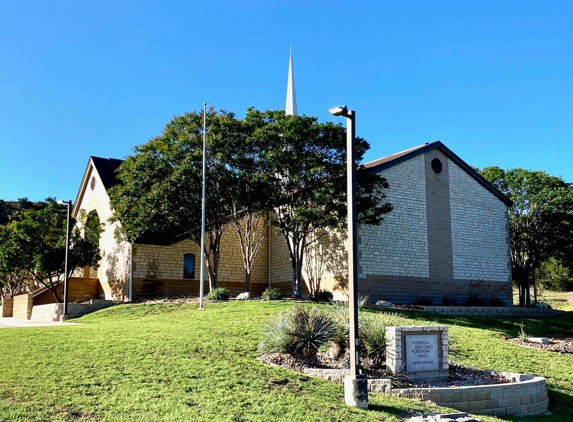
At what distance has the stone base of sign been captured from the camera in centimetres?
1237

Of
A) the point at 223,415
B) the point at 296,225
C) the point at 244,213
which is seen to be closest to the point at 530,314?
the point at 296,225

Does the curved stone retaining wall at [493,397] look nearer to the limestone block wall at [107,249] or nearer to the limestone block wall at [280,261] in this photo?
the limestone block wall at [280,261]

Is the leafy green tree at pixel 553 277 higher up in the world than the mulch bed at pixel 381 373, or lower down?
higher up

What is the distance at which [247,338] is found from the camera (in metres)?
15.2

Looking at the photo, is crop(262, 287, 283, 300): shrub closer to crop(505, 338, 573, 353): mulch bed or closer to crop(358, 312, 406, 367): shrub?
crop(505, 338, 573, 353): mulch bed

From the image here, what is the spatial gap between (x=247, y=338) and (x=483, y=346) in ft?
25.2

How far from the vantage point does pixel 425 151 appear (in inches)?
1344

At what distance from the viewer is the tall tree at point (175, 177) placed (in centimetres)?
2816

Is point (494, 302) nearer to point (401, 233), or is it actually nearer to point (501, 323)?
point (401, 233)

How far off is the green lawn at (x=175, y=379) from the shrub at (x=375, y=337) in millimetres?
1958

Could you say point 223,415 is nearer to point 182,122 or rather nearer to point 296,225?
point 296,225

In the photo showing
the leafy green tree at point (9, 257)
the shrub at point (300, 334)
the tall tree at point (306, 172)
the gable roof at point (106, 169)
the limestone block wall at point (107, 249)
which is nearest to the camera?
the shrub at point (300, 334)

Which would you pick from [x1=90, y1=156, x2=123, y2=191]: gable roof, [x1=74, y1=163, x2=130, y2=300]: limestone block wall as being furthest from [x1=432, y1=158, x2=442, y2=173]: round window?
[x1=90, y1=156, x2=123, y2=191]: gable roof

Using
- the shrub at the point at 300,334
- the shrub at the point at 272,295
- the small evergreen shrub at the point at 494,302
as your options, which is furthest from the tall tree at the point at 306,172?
the shrub at the point at 300,334
